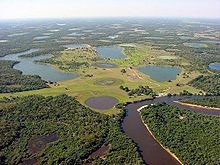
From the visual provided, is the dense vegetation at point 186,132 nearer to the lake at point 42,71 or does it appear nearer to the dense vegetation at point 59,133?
the dense vegetation at point 59,133

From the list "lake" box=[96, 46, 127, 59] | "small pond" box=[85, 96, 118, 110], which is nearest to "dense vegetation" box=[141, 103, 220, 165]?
"small pond" box=[85, 96, 118, 110]

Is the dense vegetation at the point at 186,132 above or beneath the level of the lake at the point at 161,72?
above

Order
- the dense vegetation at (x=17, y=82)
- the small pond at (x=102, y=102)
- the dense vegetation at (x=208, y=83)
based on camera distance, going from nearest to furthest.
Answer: the small pond at (x=102, y=102), the dense vegetation at (x=208, y=83), the dense vegetation at (x=17, y=82)

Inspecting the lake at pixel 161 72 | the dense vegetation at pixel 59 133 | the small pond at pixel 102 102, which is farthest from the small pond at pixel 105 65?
the dense vegetation at pixel 59 133

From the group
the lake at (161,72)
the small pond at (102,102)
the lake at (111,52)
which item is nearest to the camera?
the small pond at (102,102)

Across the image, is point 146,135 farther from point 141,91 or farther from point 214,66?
point 214,66

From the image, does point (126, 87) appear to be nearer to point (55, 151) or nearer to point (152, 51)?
point (55, 151)

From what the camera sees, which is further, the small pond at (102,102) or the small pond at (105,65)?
the small pond at (105,65)

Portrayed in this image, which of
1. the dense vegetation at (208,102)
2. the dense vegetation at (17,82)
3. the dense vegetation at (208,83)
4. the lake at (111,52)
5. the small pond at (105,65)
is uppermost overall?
the dense vegetation at (208,83)

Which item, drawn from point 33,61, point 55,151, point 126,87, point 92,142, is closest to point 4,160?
point 55,151
